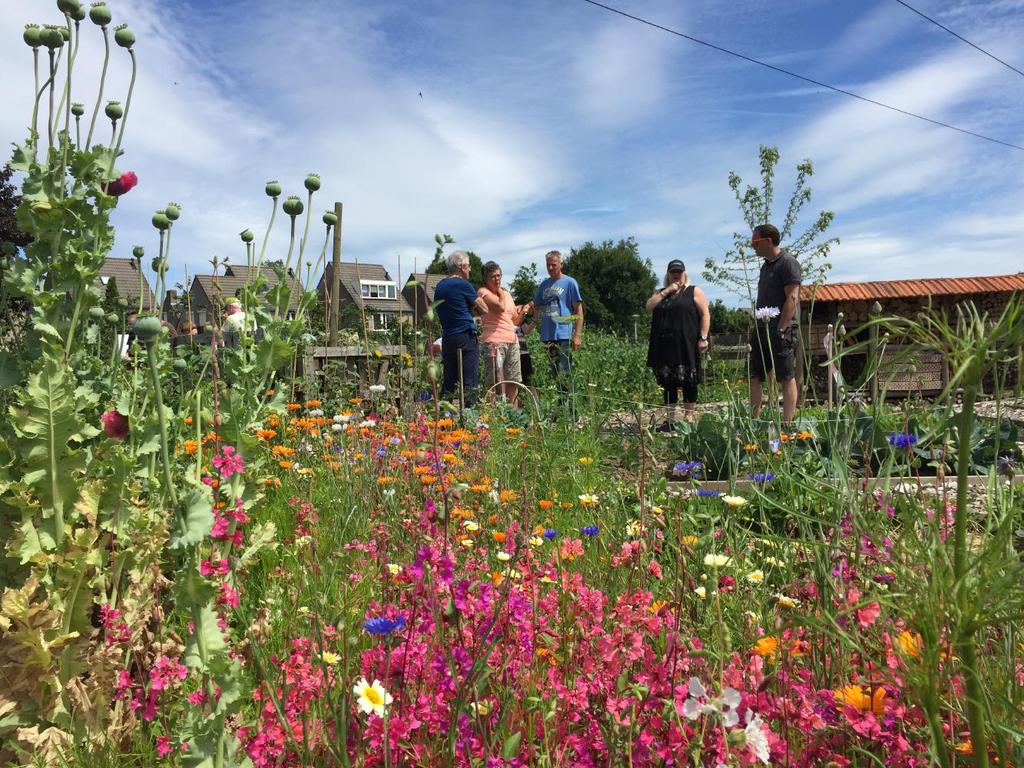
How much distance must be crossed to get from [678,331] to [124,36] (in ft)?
17.7

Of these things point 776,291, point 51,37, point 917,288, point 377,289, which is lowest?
point 776,291

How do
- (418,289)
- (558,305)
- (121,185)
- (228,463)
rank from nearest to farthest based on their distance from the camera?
(228,463) < (121,185) < (418,289) < (558,305)

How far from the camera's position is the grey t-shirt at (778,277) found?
17.3 feet

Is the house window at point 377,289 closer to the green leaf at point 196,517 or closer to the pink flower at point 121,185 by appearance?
the pink flower at point 121,185

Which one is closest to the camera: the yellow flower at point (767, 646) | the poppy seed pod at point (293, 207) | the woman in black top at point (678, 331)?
the yellow flower at point (767, 646)

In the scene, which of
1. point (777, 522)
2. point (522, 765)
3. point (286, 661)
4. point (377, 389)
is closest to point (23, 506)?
point (286, 661)

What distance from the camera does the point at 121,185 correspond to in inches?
71.2

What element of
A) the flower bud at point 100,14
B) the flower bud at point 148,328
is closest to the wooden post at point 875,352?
the flower bud at point 148,328

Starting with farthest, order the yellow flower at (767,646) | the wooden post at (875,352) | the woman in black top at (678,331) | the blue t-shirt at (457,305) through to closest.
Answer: the woman in black top at (678,331) < the blue t-shirt at (457,305) < the yellow flower at (767,646) < the wooden post at (875,352)

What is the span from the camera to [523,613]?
1408mm

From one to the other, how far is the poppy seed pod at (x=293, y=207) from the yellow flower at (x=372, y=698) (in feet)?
3.51

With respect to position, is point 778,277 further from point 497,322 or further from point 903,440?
point 903,440

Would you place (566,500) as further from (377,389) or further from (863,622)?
(377,389)

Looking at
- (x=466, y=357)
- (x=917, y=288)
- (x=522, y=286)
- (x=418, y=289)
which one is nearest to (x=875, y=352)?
(x=418, y=289)
